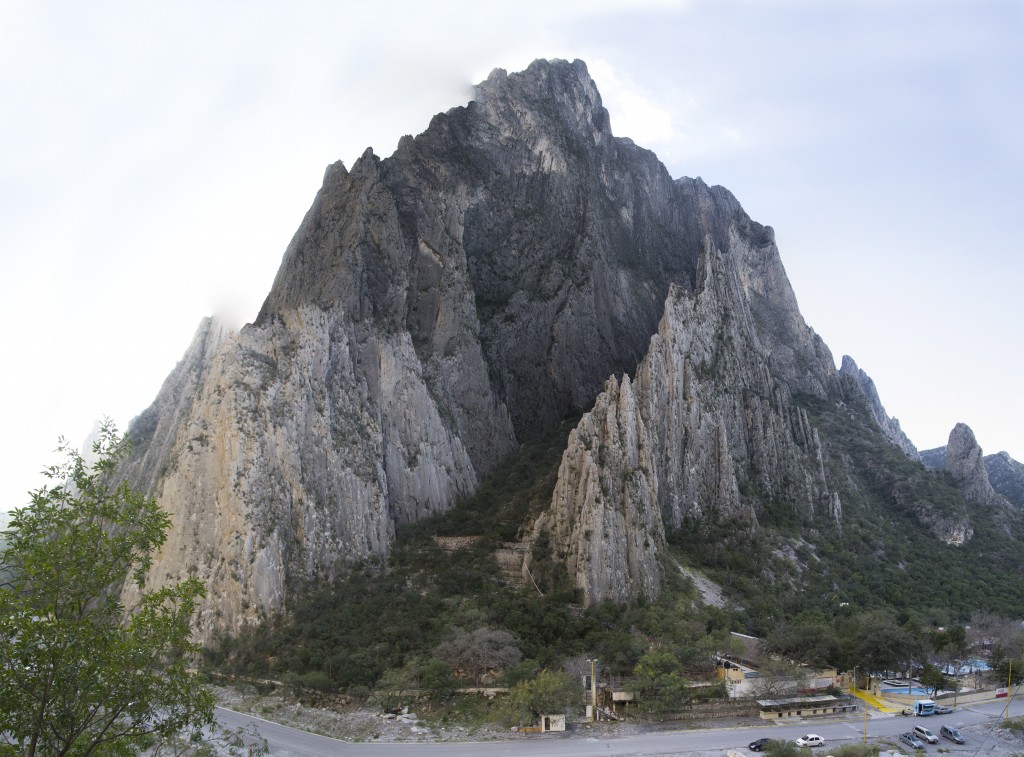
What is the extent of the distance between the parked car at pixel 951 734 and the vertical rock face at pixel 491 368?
20.4 metres

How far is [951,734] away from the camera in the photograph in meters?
37.4

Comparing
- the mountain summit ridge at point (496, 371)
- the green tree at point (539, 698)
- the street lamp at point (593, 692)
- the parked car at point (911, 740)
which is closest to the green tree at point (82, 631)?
the green tree at point (539, 698)

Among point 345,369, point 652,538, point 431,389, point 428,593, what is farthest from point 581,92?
point 428,593

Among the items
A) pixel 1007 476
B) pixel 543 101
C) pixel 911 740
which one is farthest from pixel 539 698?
pixel 1007 476

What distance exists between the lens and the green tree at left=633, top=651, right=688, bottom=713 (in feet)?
133

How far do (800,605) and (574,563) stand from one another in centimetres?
1828

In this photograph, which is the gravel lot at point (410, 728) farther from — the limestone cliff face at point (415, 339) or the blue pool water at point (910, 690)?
the limestone cliff face at point (415, 339)

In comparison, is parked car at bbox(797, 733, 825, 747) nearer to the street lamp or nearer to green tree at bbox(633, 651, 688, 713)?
green tree at bbox(633, 651, 688, 713)

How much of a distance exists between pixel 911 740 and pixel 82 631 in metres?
37.9

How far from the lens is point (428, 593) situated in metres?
54.2

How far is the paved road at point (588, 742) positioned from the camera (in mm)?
35344

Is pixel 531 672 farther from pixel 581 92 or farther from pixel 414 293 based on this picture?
pixel 581 92

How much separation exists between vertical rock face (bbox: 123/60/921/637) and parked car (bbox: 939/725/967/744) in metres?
20.4

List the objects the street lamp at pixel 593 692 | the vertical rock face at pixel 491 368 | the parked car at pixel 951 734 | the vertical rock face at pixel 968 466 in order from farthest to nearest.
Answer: the vertical rock face at pixel 968 466, the vertical rock face at pixel 491 368, the street lamp at pixel 593 692, the parked car at pixel 951 734
